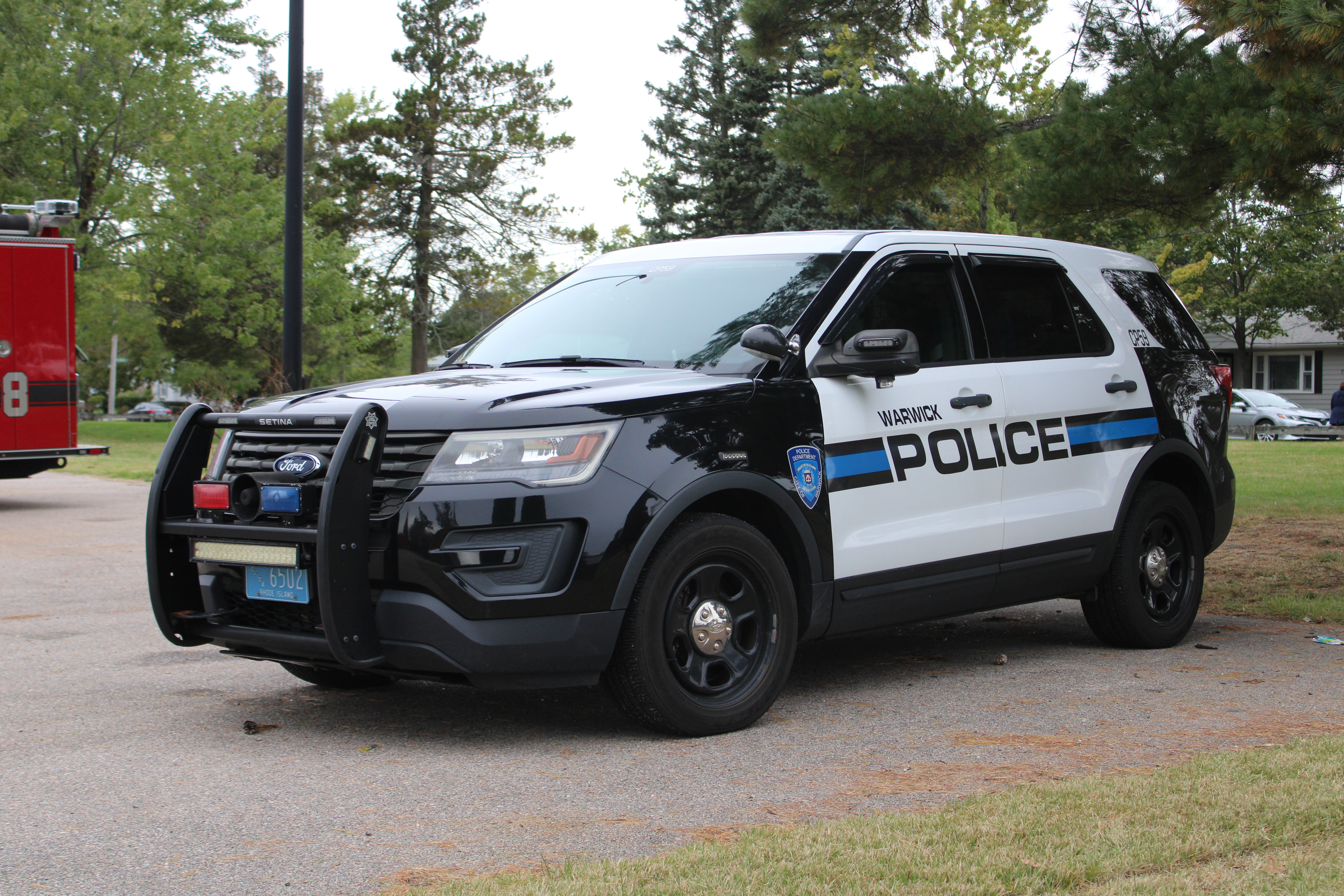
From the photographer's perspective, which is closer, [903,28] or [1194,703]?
[1194,703]

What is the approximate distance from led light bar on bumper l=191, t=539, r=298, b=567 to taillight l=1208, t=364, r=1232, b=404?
5.10 m

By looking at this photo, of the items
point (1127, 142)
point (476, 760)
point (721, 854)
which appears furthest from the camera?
point (1127, 142)

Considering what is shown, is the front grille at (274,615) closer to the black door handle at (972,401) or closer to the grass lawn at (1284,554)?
the black door handle at (972,401)

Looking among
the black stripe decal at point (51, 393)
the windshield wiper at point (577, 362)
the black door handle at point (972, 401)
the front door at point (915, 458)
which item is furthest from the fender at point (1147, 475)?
the black stripe decal at point (51, 393)

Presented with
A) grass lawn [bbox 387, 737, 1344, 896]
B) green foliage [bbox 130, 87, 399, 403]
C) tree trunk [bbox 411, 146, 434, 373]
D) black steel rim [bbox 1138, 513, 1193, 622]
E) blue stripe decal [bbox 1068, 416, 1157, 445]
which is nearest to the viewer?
grass lawn [bbox 387, 737, 1344, 896]

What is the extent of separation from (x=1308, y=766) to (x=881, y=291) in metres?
2.51

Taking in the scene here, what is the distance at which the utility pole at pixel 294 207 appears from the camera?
11586 millimetres

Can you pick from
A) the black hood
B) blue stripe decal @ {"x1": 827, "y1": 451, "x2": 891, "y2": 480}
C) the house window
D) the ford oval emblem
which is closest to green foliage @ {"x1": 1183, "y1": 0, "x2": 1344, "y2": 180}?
blue stripe decal @ {"x1": 827, "y1": 451, "x2": 891, "y2": 480}

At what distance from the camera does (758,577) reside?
5.04 meters

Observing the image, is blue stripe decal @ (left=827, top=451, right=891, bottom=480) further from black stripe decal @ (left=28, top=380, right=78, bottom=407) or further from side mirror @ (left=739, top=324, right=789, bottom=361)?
black stripe decal @ (left=28, top=380, right=78, bottom=407)

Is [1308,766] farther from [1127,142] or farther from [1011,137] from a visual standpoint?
[1011,137]

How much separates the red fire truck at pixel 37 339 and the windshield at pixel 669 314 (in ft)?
31.8

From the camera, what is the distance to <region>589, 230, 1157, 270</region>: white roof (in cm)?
585

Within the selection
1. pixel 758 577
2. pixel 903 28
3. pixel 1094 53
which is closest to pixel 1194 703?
pixel 758 577
